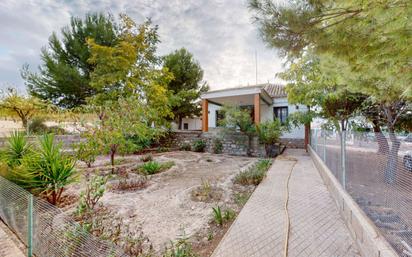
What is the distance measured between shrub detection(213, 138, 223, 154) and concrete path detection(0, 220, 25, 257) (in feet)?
30.2

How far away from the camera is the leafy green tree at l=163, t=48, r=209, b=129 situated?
19.3 metres

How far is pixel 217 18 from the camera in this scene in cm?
701

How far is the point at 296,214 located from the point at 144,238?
8.40ft

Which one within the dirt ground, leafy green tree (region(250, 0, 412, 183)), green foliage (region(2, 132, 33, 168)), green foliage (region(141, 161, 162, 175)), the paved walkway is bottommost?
the dirt ground

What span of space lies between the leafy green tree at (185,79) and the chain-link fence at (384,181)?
1663cm

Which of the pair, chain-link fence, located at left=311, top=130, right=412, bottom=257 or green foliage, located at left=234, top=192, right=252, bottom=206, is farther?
green foliage, located at left=234, top=192, right=252, bottom=206

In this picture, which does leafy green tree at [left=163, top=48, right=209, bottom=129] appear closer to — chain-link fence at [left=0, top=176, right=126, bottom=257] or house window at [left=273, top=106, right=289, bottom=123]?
house window at [left=273, top=106, right=289, bottom=123]

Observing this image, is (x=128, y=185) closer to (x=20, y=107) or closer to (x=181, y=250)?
(x=181, y=250)

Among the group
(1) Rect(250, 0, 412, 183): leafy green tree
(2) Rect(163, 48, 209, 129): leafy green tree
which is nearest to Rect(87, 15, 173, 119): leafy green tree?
(2) Rect(163, 48, 209, 129): leafy green tree

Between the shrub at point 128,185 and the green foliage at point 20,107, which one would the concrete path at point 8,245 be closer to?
the shrub at point 128,185

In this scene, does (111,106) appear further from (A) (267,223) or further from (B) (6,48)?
(B) (6,48)

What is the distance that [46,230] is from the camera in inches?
90.3

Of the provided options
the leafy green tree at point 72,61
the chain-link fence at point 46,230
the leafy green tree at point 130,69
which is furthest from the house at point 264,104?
the chain-link fence at point 46,230

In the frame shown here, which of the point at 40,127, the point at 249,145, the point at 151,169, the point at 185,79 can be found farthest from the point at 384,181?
the point at 185,79
